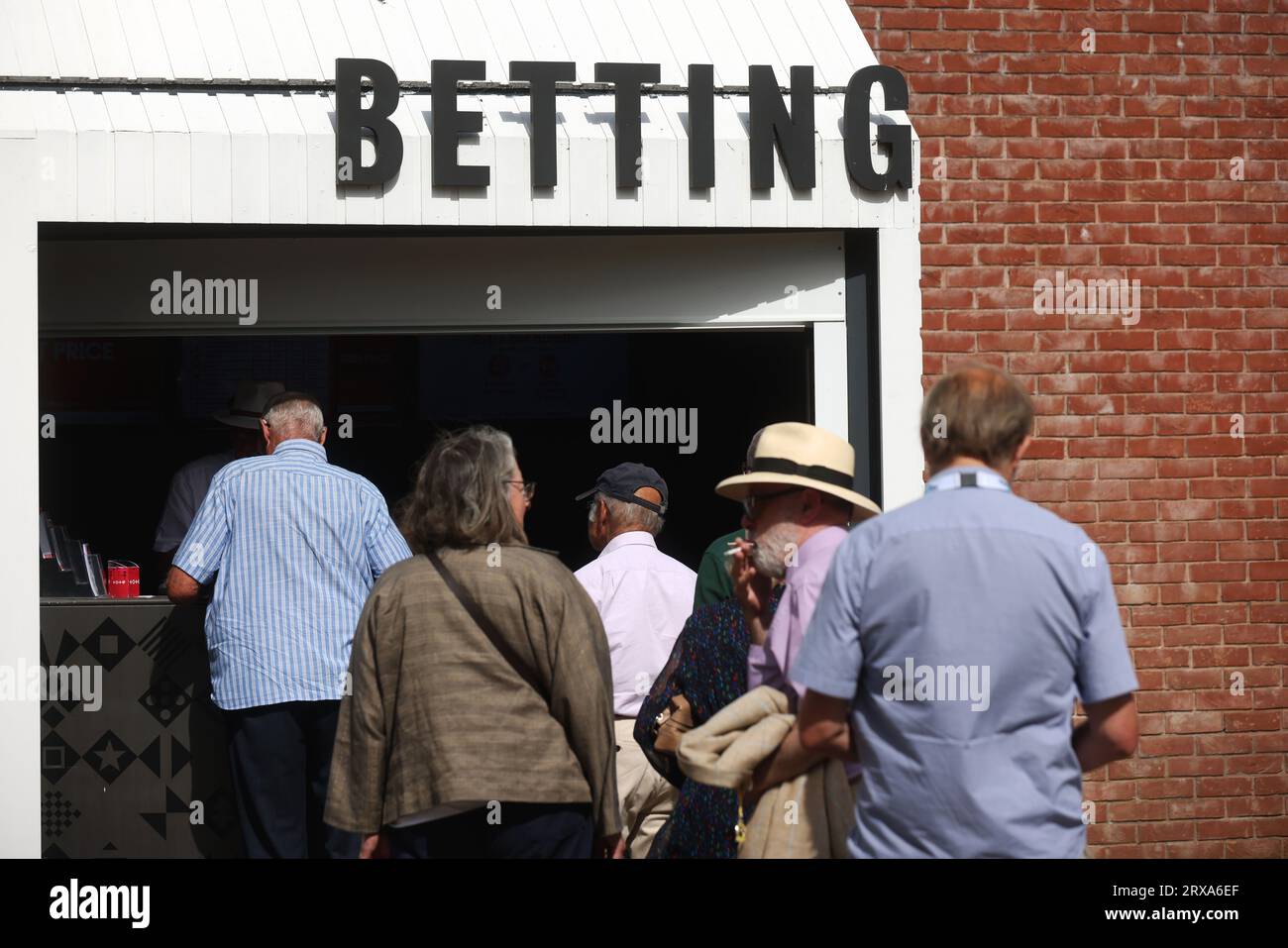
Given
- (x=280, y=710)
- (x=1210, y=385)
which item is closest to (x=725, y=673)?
(x=280, y=710)

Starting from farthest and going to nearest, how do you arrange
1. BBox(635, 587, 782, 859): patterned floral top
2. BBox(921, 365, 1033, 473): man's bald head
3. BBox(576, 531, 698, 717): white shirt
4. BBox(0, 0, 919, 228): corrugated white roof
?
BBox(0, 0, 919, 228): corrugated white roof < BBox(576, 531, 698, 717): white shirt < BBox(635, 587, 782, 859): patterned floral top < BBox(921, 365, 1033, 473): man's bald head

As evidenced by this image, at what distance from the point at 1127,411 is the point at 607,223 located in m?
2.67

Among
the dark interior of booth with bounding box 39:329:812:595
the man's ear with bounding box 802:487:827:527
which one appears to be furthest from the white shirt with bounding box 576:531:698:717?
the dark interior of booth with bounding box 39:329:812:595

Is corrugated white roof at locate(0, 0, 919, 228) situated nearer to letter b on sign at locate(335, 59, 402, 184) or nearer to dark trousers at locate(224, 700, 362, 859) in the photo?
letter b on sign at locate(335, 59, 402, 184)

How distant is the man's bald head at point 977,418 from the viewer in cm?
286

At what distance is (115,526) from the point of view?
7941 mm

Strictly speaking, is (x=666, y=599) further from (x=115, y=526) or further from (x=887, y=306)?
(x=115, y=526)

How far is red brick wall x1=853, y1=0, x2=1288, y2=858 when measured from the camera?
654 cm

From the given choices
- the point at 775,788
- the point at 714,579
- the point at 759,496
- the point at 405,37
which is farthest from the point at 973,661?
the point at 405,37

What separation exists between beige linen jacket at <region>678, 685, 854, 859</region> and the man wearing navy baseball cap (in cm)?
A: 173

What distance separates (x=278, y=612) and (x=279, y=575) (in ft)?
0.43

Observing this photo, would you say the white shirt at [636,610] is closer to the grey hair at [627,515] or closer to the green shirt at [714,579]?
the grey hair at [627,515]

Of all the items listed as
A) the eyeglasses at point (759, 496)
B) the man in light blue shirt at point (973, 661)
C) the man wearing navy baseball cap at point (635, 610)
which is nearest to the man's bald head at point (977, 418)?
Result: the man in light blue shirt at point (973, 661)

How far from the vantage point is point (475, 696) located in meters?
3.55
